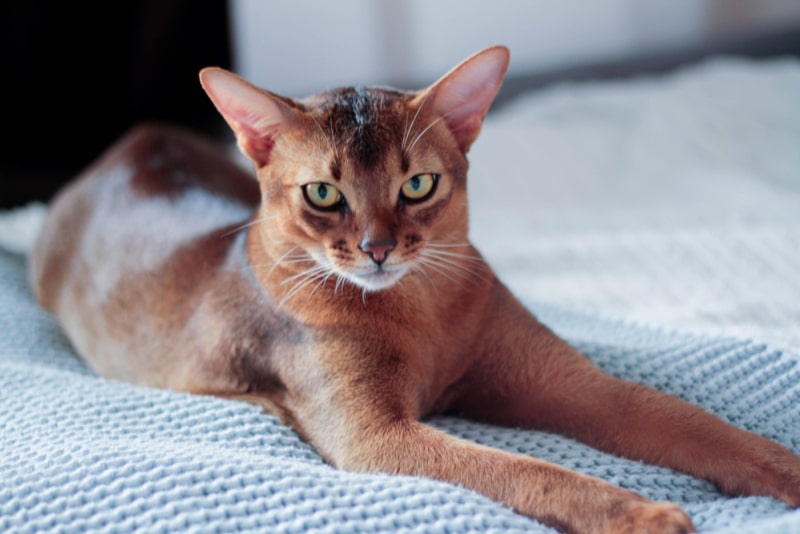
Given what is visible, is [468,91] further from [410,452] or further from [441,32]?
[441,32]

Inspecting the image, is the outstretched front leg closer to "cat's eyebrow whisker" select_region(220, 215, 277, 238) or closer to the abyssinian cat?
the abyssinian cat

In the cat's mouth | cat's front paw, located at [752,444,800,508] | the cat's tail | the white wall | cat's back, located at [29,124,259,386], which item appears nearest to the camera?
cat's front paw, located at [752,444,800,508]

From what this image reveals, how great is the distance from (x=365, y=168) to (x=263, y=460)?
14.3 inches

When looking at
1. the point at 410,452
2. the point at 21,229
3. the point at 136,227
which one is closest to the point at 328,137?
the point at 410,452

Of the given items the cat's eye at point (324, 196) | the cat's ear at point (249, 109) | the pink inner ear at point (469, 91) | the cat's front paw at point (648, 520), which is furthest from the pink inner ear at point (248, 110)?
the cat's front paw at point (648, 520)

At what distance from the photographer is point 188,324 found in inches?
50.1

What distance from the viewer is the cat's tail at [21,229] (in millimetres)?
1998

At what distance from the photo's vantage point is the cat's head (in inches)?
40.7

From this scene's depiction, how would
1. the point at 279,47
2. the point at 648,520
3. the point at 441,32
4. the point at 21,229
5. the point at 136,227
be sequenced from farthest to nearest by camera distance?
the point at 279,47, the point at 441,32, the point at 21,229, the point at 136,227, the point at 648,520

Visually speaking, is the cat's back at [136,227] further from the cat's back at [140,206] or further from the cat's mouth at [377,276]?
the cat's mouth at [377,276]

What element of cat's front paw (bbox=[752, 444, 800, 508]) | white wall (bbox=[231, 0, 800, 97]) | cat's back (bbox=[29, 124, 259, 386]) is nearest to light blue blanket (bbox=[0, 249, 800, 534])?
cat's front paw (bbox=[752, 444, 800, 508])

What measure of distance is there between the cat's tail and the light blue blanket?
0.69 metres

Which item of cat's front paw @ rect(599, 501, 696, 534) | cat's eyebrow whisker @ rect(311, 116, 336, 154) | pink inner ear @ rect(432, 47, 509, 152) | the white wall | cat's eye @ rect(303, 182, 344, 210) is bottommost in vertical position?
cat's front paw @ rect(599, 501, 696, 534)

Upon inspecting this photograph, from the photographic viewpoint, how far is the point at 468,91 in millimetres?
1128
